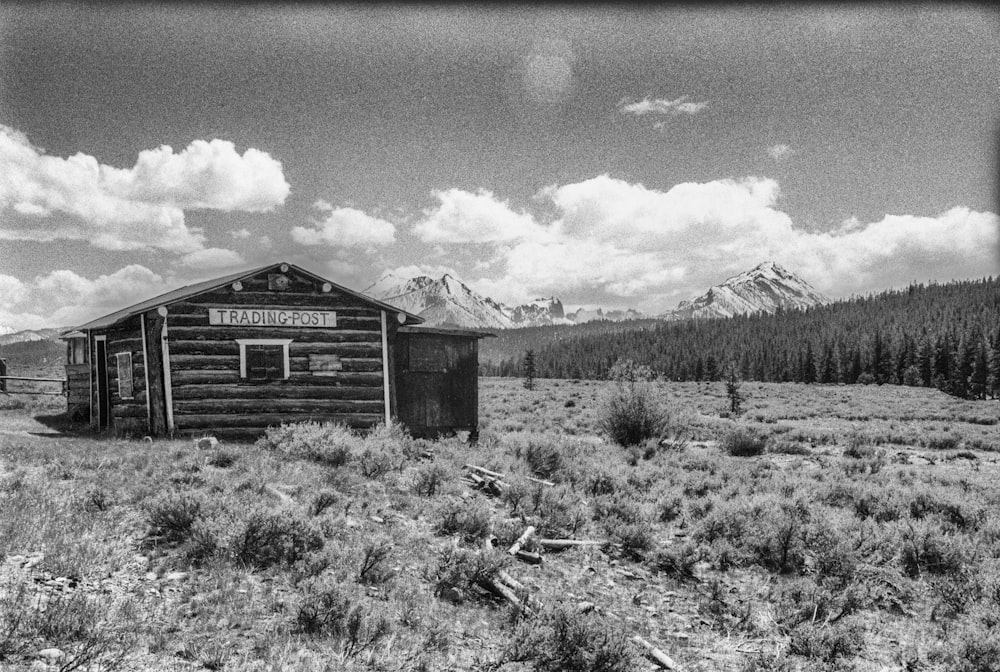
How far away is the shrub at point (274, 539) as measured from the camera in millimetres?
5914

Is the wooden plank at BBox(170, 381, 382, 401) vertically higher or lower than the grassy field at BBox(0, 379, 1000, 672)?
higher

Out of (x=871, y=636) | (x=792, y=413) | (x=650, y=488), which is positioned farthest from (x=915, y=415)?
(x=871, y=636)

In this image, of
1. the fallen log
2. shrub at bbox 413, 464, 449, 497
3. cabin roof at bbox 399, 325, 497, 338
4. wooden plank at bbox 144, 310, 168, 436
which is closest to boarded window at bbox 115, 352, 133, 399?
wooden plank at bbox 144, 310, 168, 436

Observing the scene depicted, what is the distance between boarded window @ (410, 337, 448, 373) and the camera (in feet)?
52.2

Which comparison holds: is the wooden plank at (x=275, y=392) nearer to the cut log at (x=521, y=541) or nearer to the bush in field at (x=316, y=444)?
the bush in field at (x=316, y=444)

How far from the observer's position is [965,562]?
7.71 m

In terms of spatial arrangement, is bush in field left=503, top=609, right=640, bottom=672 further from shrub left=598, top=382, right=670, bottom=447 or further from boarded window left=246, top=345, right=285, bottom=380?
shrub left=598, top=382, right=670, bottom=447

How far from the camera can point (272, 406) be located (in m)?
14.4

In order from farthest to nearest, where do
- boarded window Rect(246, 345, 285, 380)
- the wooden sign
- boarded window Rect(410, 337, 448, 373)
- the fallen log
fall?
1. boarded window Rect(410, 337, 448, 373)
2. boarded window Rect(246, 345, 285, 380)
3. the wooden sign
4. the fallen log

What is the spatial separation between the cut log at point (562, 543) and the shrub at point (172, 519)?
4.25 meters

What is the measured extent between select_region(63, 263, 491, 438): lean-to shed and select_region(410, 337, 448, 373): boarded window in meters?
0.03

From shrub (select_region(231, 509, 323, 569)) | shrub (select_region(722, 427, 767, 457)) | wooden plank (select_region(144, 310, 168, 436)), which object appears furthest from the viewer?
shrub (select_region(722, 427, 767, 457))

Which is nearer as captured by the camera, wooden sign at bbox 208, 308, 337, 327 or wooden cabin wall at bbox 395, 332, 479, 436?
wooden sign at bbox 208, 308, 337, 327

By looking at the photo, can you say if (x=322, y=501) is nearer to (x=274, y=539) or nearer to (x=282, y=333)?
(x=274, y=539)
